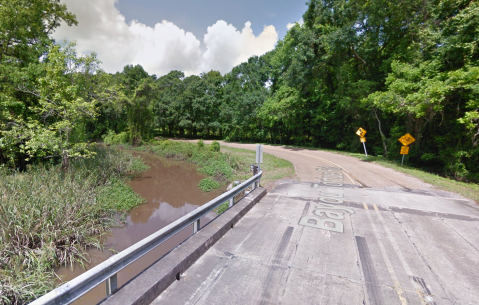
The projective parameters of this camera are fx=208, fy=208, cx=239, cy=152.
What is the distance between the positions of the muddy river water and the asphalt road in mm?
2625

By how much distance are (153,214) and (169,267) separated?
5990mm

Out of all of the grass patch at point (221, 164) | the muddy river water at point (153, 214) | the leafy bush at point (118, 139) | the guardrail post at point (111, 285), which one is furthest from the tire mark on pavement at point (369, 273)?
the leafy bush at point (118, 139)

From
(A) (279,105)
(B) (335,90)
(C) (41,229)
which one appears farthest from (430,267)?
(A) (279,105)

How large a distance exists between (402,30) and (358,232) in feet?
64.1

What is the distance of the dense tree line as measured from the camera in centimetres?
838

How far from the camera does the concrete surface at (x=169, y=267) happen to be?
2.34 meters

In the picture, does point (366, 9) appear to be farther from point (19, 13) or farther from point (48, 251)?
point (48, 251)

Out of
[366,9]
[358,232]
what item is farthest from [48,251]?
[366,9]

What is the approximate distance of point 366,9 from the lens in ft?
54.5

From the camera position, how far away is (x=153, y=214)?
8227 millimetres

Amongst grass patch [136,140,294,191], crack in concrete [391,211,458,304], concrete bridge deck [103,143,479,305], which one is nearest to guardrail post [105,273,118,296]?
concrete bridge deck [103,143,479,305]

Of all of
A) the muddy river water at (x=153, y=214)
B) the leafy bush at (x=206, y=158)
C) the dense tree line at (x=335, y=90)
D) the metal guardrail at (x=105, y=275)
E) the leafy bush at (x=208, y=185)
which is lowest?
the muddy river water at (x=153, y=214)

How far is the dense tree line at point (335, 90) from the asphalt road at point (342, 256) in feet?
24.9

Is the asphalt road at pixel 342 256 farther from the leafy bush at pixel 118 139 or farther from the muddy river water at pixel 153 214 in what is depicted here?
the leafy bush at pixel 118 139
